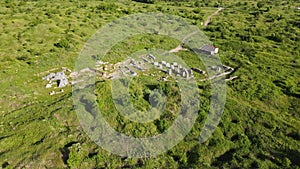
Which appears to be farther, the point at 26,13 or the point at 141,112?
the point at 26,13

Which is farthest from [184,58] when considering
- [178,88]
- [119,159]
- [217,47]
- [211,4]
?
[211,4]

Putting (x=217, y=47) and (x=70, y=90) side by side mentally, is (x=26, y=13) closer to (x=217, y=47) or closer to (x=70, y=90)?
(x=70, y=90)

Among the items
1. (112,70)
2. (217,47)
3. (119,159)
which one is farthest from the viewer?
(217,47)

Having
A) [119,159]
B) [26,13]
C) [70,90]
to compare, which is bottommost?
[119,159]

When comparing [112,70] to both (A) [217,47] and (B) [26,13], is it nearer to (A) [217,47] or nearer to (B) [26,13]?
(A) [217,47]

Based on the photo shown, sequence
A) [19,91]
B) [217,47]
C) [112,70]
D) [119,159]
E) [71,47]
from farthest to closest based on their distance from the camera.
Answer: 1. [217,47]
2. [71,47]
3. [112,70]
4. [19,91]
5. [119,159]

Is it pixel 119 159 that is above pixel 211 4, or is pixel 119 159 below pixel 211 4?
below

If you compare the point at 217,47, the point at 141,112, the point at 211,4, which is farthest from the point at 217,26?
the point at 141,112
